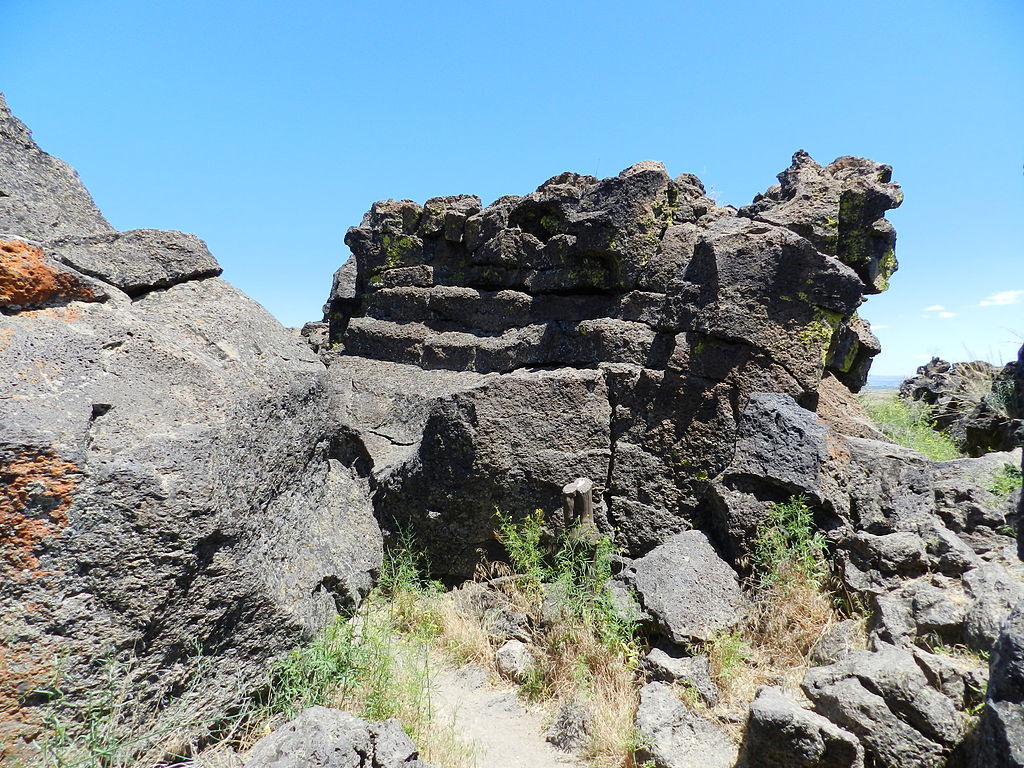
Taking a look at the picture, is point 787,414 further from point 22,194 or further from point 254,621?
point 22,194

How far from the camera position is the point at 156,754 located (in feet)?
9.18

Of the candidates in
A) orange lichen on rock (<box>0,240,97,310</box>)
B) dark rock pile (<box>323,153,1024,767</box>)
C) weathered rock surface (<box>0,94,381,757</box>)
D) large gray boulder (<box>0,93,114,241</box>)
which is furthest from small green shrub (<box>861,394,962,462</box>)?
large gray boulder (<box>0,93,114,241</box>)

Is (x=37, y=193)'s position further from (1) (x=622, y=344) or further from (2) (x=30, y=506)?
(1) (x=622, y=344)

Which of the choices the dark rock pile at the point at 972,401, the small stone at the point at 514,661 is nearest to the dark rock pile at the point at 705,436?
the small stone at the point at 514,661

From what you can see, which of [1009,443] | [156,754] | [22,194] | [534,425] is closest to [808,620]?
[534,425]

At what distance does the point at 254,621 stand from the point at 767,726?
2508 mm

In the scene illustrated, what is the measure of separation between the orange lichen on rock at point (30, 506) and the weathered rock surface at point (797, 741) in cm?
315

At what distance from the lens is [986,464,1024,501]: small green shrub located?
4117mm

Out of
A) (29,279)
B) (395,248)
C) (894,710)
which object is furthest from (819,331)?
(29,279)

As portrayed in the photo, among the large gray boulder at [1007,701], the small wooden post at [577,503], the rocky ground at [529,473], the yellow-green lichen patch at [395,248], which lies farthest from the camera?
the yellow-green lichen patch at [395,248]

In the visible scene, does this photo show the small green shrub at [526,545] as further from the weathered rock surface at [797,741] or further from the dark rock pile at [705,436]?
the weathered rock surface at [797,741]

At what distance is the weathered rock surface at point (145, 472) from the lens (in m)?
2.62

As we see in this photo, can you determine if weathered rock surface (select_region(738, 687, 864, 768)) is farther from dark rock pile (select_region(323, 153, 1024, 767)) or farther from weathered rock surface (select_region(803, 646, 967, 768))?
weathered rock surface (select_region(803, 646, 967, 768))

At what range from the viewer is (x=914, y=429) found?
28.4 feet
